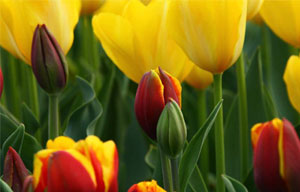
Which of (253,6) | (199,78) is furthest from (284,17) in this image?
(199,78)

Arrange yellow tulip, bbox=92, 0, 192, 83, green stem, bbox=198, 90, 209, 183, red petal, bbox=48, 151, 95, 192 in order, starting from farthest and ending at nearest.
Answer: green stem, bbox=198, 90, 209, 183 → yellow tulip, bbox=92, 0, 192, 83 → red petal, bbox=48, 151, 95, 192

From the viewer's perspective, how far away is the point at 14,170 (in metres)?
0.67

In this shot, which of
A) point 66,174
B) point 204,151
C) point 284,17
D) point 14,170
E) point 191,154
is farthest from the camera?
point 204,151

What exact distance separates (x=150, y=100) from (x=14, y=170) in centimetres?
15

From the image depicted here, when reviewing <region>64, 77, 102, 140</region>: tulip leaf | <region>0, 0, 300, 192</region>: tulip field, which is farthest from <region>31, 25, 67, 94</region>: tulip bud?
<region>64, 77, 102, 140</region>: tulip leaf

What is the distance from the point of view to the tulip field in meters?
0.60

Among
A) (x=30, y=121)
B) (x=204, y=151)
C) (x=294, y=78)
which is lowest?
(x=204, y=151)

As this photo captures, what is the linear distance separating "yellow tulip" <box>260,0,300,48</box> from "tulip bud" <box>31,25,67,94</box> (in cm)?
33

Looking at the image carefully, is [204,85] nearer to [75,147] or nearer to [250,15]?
[250,15]

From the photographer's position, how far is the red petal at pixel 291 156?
23.2 inches

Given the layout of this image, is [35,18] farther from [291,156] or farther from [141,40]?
[291,156]

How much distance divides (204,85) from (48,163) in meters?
0.58

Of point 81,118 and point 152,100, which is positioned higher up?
point 152,100

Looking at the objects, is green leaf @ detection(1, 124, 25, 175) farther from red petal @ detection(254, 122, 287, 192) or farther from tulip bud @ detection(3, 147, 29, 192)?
red petal @ detection(254, 122, 287, 192)
